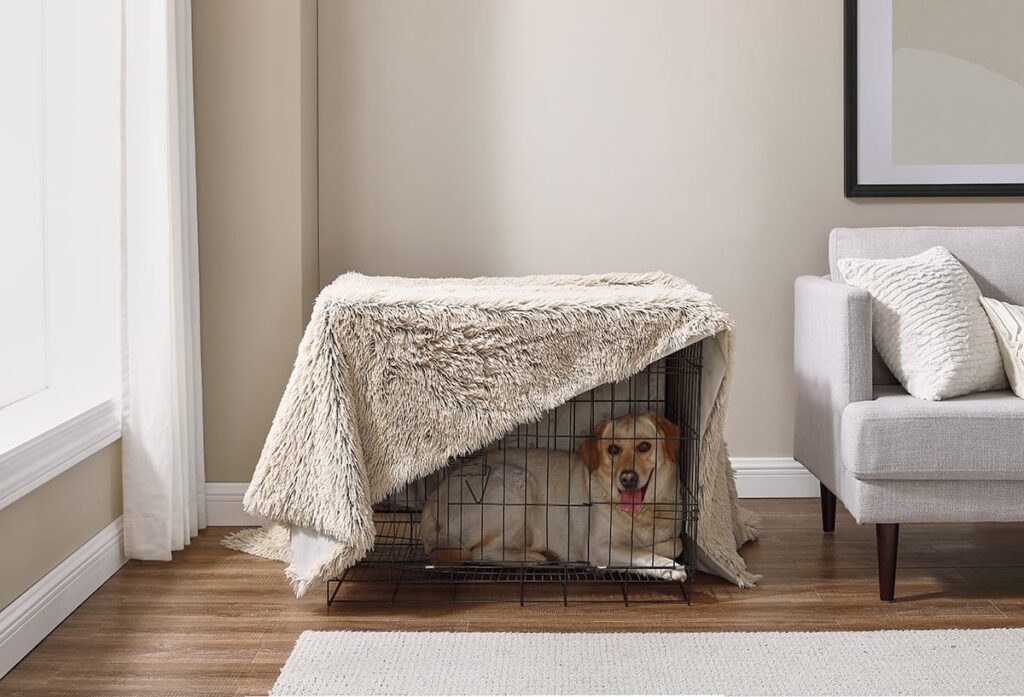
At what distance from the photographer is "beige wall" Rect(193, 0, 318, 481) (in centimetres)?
288

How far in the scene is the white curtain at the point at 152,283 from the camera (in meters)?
2.52

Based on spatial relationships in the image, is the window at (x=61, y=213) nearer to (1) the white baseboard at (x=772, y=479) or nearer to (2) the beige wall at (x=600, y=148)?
(2) the beige wall at (x=600, y=148)

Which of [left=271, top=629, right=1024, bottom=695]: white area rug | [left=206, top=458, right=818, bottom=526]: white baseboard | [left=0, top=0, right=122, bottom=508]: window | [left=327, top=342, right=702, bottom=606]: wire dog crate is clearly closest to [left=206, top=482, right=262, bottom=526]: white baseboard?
[left=0, top=0, right=122, bottom=508]: window

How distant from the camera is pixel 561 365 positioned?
2.24 meters

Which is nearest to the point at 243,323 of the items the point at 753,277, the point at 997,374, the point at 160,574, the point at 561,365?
the point at 160,574

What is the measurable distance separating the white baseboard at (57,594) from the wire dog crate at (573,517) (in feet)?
1.86

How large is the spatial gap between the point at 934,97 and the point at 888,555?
1551 mm

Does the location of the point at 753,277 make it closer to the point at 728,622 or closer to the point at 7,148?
the point at 728,622

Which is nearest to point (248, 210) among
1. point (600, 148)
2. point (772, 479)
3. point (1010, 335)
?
point (600, 148)

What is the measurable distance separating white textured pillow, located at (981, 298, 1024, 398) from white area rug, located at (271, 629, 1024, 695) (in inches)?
25.1

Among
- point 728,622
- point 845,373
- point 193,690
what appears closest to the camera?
point 193,690

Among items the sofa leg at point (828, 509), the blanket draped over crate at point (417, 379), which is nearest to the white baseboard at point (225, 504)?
the blanket draped over crate at point (417, 379)

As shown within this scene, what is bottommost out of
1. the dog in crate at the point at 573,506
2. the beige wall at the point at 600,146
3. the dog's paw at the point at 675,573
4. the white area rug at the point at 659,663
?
the white area rug at the point at 659,663

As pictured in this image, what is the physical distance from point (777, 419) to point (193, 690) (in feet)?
6.73
